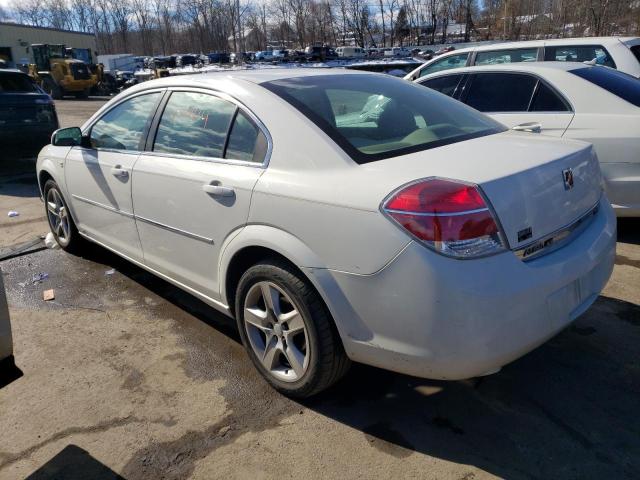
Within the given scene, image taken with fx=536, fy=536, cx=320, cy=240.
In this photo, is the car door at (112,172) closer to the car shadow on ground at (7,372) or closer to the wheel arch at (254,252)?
the wheel arch at (254,252)

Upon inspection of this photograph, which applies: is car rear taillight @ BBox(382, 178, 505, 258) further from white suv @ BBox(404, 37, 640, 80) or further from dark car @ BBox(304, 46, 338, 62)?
dark car @ BBox(304, 46, 338, 62)

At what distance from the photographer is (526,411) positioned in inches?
103

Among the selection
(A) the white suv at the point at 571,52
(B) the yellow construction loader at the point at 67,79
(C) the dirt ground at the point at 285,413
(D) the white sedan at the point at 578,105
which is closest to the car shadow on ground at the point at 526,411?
(C) the dirt ground at the point at 285,413

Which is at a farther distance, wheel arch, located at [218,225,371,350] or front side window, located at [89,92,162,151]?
front side window, located at [89,92,162,151]

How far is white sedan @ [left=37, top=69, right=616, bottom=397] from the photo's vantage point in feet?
6.88

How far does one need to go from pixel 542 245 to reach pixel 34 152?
31.9 feet

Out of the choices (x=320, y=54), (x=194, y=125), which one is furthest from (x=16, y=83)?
(x=320, y=54)

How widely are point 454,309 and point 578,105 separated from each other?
→ 352 cm

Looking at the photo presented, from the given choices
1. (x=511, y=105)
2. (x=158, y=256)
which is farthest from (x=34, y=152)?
(x=511, y=105)

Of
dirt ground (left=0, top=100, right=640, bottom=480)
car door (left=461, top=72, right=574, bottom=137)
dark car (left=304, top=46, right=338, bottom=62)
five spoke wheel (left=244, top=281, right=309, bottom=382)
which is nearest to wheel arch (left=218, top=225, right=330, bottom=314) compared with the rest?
five spoke wheel (left=244, top=281, right=309, bottom=382)

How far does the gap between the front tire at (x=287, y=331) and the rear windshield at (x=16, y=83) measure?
8624 millimetres

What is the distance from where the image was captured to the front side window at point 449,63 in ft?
24.9

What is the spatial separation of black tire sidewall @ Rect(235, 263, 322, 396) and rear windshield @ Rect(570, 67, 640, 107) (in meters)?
3.70

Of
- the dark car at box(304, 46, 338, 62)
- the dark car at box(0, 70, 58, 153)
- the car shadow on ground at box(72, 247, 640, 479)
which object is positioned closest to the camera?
the car shadow on ground at box(72, 247, 640, 479)
